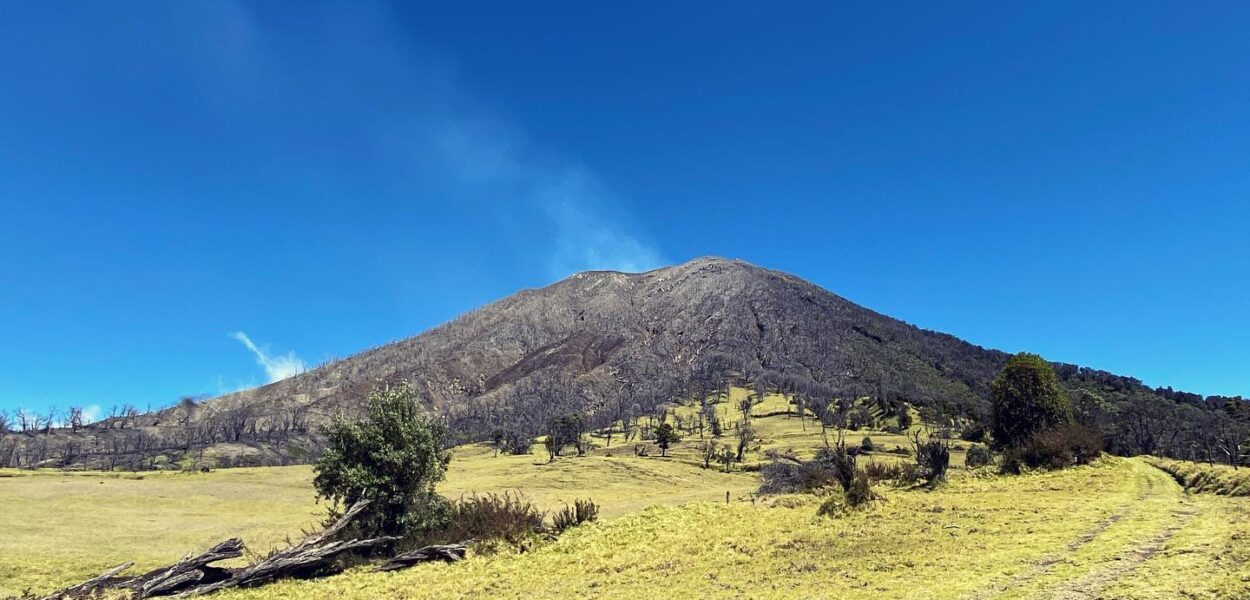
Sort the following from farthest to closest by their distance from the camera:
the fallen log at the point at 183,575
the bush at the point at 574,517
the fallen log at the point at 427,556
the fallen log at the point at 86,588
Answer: the bush at the point at 574,517 < the fallen log at the point at 427,556 < the fallen log at the point at 183,575 < the fallen log at the point at 86,588

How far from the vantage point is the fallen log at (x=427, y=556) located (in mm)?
22828

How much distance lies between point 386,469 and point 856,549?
707 inches

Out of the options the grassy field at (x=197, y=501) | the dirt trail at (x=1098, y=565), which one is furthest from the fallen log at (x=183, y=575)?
the dirt trail at (x=1098, y=565)

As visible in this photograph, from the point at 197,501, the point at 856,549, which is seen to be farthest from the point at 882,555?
the point at 197,501

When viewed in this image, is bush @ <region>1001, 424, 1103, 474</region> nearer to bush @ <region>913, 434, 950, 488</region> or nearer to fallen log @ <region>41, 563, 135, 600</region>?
bush @ <region>913, 434, 950, 488</region>

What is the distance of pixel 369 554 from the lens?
984 inches

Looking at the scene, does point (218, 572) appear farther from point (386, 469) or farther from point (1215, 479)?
point (1215, 479)

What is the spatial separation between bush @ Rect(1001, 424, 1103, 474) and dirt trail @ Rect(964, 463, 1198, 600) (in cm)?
1095

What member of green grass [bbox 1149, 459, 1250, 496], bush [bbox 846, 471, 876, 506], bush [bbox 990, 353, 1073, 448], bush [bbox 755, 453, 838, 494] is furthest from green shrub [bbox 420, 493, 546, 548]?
bush [bbox 990, 353, 1073, 448]

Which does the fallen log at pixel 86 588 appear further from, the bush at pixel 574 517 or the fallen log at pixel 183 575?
the bush at pixel 574 517

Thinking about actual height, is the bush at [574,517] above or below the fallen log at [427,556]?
above

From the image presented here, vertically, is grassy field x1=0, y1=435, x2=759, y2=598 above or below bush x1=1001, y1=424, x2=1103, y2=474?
→ below

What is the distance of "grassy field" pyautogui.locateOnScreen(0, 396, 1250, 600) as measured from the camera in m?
14.1

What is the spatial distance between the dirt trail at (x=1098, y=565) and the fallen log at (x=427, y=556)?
1687cm
